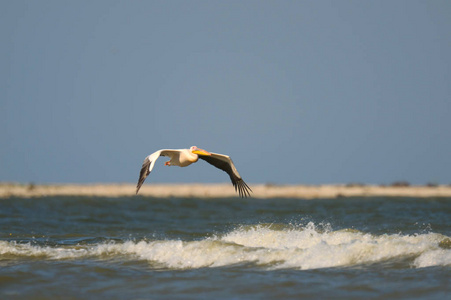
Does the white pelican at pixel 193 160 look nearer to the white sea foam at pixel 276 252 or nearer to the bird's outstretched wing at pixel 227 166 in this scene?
the bird's outstretched wing at pixel 227 166

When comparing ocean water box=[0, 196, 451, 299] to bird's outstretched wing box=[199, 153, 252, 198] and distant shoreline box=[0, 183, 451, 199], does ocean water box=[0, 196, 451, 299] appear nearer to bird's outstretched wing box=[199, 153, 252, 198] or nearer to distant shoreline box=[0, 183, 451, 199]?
bird's outstretched wing box=[199, 153, 252, 198]

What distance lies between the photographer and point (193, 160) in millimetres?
12164

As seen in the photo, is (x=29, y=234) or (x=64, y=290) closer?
(x=64, y=290)

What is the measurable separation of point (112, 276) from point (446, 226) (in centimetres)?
1050

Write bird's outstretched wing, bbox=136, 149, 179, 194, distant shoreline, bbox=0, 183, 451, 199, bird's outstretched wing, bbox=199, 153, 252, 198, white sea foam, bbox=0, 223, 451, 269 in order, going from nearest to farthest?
white sea foam, bbox=0, 223, 451, 269 < bird's outstretched wing, bbox=136, 149, 179, 194 < bird's outstretched wing, bbox=199, 153, 252, 198 < distant shoreline, bbox=0, 183, 451, 199

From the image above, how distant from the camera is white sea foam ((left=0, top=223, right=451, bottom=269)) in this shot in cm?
978

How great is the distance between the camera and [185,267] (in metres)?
10.1

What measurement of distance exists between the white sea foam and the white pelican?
127 cm

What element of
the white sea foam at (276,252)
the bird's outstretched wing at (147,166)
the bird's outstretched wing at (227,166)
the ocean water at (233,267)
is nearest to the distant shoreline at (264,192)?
the ocean water at (233,267)

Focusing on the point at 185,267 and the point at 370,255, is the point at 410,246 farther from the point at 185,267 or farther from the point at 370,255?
the point at 185,267

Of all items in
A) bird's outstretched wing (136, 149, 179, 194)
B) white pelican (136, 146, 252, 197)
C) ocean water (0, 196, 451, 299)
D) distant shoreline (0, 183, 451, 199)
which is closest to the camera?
ocean water (0, 196, 451, 299)

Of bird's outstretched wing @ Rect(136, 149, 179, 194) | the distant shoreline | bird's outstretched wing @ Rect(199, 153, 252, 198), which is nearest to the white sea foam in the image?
bird's outstretched wing @ Rect(199, 153, 252, 198)

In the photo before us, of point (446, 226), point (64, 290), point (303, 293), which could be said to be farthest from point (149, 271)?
point (446, 226)

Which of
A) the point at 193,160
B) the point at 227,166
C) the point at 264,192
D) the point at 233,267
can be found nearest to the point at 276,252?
the point at 233,267
